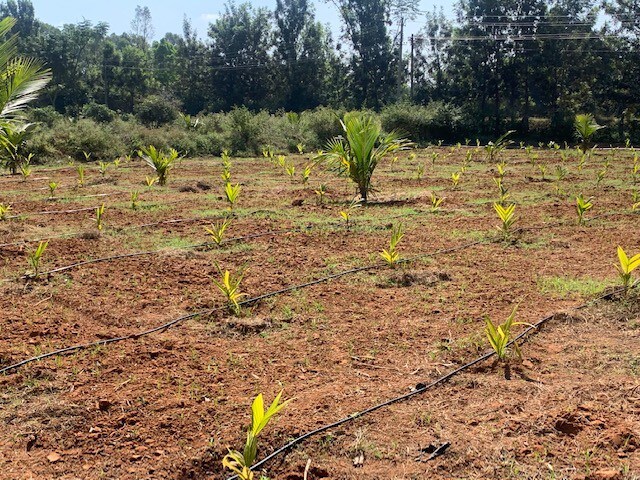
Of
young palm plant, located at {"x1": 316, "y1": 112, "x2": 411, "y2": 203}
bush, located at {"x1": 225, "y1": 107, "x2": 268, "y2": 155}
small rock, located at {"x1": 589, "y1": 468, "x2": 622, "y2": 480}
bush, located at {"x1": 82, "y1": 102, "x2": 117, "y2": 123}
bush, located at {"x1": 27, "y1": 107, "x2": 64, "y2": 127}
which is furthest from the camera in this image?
bush, located at {"x1": 82, "y1": 102, "x2": 117, "y2": 123}

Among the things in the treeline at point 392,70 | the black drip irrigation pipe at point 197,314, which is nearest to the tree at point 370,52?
the treeline at point 392,70

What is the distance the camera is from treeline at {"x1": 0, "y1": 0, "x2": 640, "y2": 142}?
27.5 m

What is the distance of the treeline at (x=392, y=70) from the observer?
90.4ft

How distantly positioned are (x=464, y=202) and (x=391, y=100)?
27.7m

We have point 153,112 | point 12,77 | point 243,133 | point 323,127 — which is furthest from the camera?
point 153,112

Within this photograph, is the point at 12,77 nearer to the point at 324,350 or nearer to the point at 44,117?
the point at 324,350

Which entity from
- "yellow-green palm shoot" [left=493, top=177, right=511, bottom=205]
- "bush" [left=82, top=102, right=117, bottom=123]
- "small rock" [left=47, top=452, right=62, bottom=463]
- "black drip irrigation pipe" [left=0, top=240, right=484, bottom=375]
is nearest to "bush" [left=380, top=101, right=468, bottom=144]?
"bush" [left=82, top=102, right=117, bottom=123]

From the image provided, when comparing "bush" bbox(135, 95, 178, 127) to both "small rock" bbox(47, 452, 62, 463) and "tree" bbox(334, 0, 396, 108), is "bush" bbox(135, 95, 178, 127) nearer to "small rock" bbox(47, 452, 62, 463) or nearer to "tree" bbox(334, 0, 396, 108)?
"tree" bbox(334, 0, 396, 108)

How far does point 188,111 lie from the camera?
36.7m

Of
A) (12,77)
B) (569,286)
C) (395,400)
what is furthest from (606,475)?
(12,77)

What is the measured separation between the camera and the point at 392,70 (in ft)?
119

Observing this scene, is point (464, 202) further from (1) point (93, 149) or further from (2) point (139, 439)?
→ (1) point (93, 149)

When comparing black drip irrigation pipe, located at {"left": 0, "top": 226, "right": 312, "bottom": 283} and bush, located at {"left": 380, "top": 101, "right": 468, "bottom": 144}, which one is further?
bush, located at {"left": 380, "top": 101, "right": 468, "bottom": 144}

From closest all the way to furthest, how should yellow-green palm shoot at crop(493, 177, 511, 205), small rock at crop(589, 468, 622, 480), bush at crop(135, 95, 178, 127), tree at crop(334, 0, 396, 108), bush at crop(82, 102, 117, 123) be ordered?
small rock at crop(589, 468, 622, 480) → yellow-green palm shoot at crop(493, 177, 511, 205) → bush at crop(135, 95, 178, 127) → bush at crop(82, 102, 117, 123) → tree at crop(334, 0, 396, 108)
